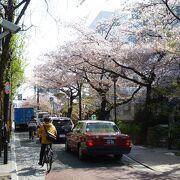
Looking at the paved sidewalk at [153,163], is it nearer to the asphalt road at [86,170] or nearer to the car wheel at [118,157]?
the asphalt road at [86,170]

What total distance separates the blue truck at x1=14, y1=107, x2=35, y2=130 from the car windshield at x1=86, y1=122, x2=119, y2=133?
32.4m

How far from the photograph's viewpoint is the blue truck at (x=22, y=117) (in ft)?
159

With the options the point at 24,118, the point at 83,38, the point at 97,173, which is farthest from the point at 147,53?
the point at 24,118

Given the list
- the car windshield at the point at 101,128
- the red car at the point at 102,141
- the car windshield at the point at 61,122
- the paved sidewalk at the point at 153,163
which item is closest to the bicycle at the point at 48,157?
the paved sidewalk at the point at 153,163

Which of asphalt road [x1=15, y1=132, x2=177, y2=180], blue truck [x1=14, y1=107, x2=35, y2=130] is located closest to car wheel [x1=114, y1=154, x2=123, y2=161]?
asphalt road [x1=15, y1=132, x2=177, y2=180]

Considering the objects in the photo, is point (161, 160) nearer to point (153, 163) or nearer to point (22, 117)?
point (153, 163)

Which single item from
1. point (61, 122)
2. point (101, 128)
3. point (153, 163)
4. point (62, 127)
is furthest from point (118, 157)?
point (61, 122)

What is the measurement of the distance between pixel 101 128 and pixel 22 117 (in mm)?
33891

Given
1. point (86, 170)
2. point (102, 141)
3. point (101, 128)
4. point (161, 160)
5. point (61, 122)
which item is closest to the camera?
point (86, 170)

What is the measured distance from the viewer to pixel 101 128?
53.0 ft

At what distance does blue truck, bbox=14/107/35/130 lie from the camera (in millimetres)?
48375

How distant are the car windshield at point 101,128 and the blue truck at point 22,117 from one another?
106 feet

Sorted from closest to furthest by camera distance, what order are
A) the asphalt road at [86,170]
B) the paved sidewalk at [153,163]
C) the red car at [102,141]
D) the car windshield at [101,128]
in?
the asphalt road at [86,170] → the paved sidewalk at [153,163] → the red car at [102,141] → the car windshield at [101,128]

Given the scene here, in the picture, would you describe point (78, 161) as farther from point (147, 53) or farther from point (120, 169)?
point (147, 53)
